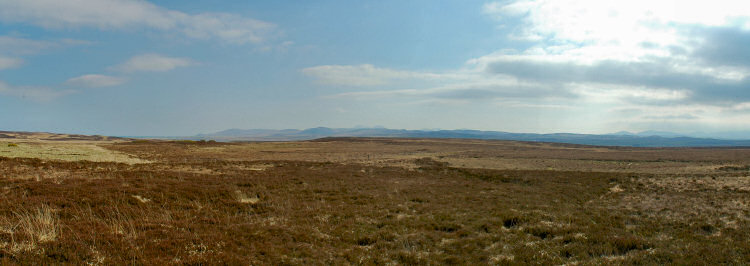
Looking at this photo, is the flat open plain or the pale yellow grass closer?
the flat open plain

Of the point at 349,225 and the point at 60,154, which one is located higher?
the point at 60,154

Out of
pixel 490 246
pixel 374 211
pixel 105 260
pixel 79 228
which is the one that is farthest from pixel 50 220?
pixel 490 246

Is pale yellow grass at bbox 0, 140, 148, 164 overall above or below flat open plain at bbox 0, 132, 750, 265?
above

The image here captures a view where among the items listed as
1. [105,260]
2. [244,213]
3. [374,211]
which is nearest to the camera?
[105,260]

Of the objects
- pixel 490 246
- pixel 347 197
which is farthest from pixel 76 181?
pixel 490 246

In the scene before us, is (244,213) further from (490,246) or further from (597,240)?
(597,240)

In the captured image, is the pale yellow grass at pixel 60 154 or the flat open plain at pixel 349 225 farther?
the pale yellow grass at pixel 60 154

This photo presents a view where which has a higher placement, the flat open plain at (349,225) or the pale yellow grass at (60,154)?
the pale yellow grass at (60,154)

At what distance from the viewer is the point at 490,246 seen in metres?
10.8

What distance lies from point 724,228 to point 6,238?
2226 centimetres

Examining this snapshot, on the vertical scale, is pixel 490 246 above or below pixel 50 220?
below

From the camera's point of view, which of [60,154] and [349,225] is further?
[60,154]

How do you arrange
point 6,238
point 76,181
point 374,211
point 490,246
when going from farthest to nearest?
point 76,181 → point 374,211 → point 490,246 → point 6,238

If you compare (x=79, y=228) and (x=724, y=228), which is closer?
(x=79, y=228)
